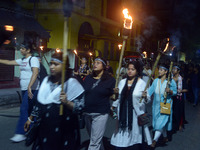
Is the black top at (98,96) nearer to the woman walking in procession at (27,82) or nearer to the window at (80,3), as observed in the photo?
the woman walking in procession at (27,82)

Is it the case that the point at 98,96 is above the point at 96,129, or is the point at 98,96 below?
above

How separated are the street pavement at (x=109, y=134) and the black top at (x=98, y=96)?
4.30 feet

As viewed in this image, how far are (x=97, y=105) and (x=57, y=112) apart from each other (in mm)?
1356

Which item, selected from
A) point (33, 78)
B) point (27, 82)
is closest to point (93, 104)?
point (33, 78)

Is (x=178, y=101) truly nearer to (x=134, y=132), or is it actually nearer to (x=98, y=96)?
(x=134, y=132)

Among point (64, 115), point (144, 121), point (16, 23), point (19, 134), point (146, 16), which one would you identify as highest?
point (146, 16)

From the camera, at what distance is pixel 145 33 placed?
32500 millimetres

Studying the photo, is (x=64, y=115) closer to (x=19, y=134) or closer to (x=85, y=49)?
(x=19, y=134)

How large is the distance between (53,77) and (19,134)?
2.65 m

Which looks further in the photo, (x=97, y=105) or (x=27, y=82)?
(x=27, y=82)

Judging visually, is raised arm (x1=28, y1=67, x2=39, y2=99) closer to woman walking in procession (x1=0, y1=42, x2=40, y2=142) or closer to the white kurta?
woman walking in procession (x1=0, y1=42, x2=40, y2=142)

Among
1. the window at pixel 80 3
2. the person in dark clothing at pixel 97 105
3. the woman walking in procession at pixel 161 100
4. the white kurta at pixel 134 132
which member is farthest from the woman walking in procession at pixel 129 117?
the window at pixel 80 3

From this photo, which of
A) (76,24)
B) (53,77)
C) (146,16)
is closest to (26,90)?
(53,77)

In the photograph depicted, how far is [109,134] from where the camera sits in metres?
5.82
